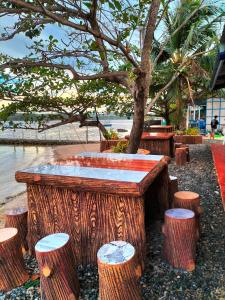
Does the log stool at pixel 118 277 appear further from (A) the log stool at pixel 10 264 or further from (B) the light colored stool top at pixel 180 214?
(A) the log stool at pixel 10 264

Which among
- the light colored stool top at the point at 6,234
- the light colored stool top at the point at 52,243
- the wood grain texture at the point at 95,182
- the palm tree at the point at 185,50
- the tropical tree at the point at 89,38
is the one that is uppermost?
the palm tree at the point at 185,50

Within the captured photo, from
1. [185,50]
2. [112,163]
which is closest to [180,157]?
[112,163]

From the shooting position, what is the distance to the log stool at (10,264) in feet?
6.95

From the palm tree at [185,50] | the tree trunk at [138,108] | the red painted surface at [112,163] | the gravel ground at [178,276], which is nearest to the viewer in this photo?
the gravel ground at [178,276]

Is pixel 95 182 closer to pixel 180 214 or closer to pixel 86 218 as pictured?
pixel 86 218

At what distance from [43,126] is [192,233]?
4.34 meters

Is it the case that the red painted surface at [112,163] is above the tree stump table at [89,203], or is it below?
above

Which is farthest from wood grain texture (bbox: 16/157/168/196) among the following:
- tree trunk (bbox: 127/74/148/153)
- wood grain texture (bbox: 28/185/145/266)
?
tree trunk (bbox: 127/74/148/153)

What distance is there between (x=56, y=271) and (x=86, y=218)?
571 mm

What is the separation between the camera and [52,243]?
6.59 feet

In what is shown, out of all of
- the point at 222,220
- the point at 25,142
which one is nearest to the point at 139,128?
the point at 222,220

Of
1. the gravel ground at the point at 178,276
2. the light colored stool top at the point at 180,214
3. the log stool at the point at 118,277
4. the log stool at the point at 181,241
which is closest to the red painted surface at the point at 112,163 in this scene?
the light colored stool top at the point at 180,214

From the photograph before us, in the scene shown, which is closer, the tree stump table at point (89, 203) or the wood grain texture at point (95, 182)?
the wood grain texture at point (95, 182)

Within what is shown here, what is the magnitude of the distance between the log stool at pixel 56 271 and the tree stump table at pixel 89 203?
415mm
